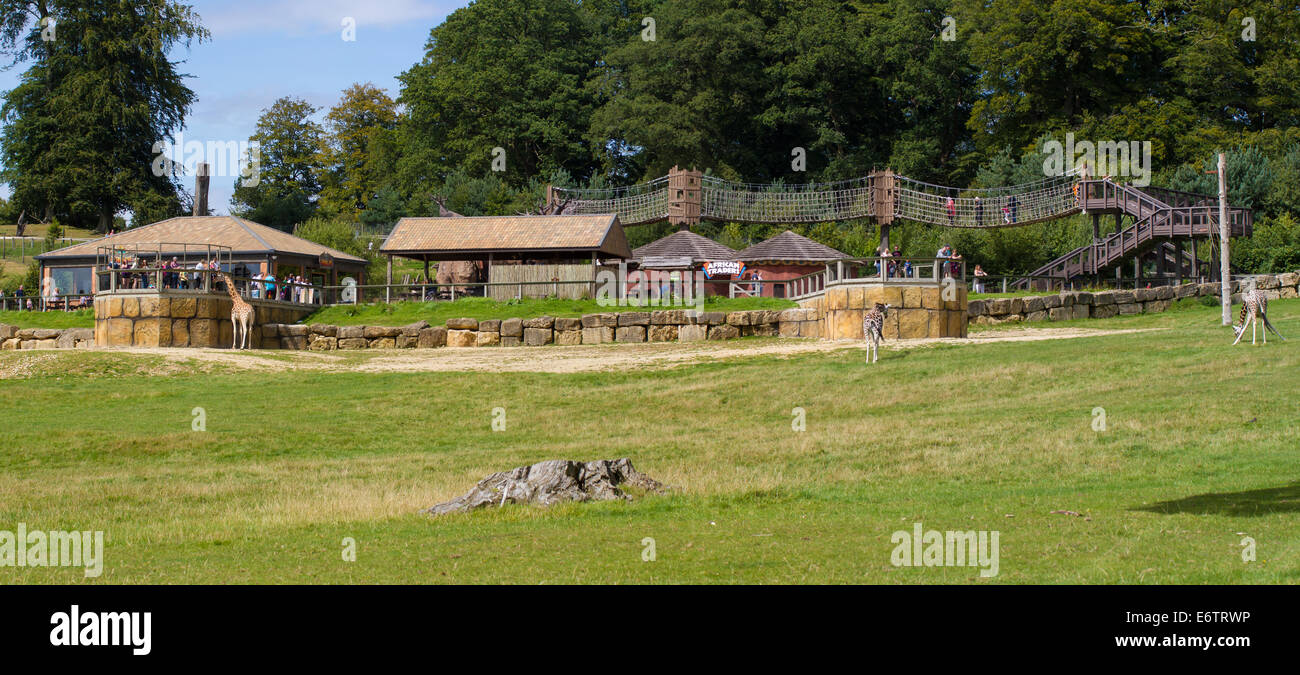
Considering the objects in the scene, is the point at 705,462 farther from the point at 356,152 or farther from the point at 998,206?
the point at 356,152

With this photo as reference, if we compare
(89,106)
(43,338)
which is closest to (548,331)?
(43,338)

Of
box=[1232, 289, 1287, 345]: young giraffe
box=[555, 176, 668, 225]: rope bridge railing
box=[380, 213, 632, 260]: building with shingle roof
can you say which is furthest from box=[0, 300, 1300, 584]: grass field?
box=[555, 176, 668, 225]: rope bridge railing

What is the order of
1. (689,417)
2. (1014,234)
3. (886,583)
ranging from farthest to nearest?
1. (1014,234)
2. (689,417)
3. (886,583)

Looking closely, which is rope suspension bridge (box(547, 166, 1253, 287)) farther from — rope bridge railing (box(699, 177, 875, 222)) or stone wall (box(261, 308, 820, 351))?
stone wall (box(261, 308, 820, 351))

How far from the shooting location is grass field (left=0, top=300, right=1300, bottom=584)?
11.7 metres

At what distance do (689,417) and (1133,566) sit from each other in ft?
54.1

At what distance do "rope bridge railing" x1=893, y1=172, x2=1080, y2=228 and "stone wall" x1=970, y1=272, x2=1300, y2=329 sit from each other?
30.1 ft

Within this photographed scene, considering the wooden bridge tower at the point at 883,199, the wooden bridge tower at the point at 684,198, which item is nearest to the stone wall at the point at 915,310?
the wooden bridge tower at the point at 883,199

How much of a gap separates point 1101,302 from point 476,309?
24.5 m

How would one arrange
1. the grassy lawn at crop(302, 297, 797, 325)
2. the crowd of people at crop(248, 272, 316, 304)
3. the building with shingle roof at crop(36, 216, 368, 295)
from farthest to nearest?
the building with shingle roof at crop(36, 216, 368, 295), the crowd of people at crop(248, 272, 316, 304), the grassy lawn at crop(302, 297, 797, 325)

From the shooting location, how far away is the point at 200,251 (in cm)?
5525

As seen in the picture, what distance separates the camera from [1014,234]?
2505 inches
